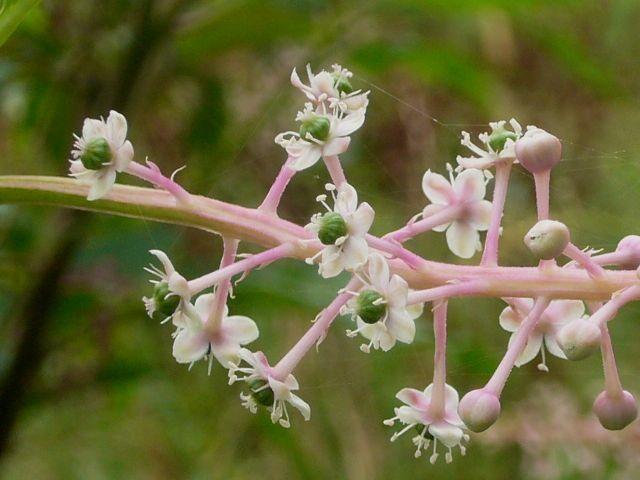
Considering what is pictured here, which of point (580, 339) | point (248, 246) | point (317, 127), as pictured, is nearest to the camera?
point (580, 339)

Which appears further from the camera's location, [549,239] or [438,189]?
[438,189]

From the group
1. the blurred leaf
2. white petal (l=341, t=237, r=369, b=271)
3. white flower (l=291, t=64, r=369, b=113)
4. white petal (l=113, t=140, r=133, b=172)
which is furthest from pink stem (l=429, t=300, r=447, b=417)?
the blurred leaf

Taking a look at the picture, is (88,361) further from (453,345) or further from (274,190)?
(274,190)

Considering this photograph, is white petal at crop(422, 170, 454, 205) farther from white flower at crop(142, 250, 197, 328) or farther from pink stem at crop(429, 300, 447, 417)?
white flower at crop(142, 250, 197, 328)

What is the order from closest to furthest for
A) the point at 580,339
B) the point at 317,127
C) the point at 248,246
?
the point at 580,339 < the point at 317,127 < the point at 248,246

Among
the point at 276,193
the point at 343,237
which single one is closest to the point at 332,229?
the point at 343,237

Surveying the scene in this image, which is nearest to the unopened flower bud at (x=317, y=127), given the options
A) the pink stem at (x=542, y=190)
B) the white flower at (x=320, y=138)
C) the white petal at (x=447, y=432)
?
the white flower at (x=320, y=138)

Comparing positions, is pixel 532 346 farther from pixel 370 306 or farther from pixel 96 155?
pixel 96 155

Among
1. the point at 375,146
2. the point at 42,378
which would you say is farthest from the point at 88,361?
the point at 375,146
